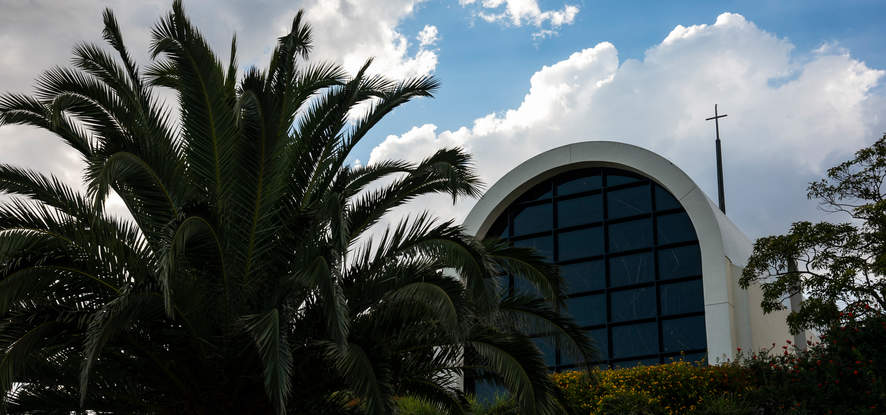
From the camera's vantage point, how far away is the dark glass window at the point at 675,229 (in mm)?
20672

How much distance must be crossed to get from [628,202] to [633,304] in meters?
2.45

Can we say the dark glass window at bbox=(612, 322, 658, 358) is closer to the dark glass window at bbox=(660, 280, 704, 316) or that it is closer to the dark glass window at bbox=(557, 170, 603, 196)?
the dark glass window at bbox=(660, 280, 704, 316)

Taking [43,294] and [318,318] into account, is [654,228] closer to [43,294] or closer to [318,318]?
[318,318]

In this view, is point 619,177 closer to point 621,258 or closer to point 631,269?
point 621,258

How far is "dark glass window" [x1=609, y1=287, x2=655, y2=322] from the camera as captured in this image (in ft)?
66.9

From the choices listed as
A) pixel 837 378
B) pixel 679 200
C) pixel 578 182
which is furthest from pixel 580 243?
pixel 837 378

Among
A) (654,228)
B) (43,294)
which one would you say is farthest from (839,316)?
(43,294)

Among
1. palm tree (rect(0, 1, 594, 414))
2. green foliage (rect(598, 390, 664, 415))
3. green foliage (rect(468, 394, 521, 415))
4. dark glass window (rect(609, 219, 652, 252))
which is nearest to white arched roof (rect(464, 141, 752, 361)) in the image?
dark glass window (rect(609, 219, 652, 252))

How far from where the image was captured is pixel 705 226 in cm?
2014

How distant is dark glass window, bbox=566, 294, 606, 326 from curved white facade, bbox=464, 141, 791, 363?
2326 millimetres

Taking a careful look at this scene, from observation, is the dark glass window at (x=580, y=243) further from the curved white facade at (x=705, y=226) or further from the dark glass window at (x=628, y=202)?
the curved white facade at (x=705, y=226)

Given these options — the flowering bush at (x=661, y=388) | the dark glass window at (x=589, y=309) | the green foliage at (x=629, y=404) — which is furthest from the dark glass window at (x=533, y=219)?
the green foliage at (x=629, y=404)

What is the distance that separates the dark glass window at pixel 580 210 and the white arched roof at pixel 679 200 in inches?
30.4

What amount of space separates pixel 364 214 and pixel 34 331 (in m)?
3.93
